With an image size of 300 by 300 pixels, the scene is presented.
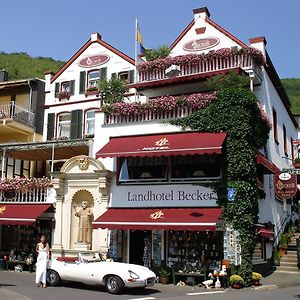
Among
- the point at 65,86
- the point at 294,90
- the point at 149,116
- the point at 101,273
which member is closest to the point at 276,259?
the point at 149,116

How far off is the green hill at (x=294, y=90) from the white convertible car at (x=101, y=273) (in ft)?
188

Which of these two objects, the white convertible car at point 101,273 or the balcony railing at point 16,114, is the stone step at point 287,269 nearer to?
the white convertible car at point 101,273

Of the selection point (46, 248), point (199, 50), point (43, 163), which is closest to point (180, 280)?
point (46, 248)

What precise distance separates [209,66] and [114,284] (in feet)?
38.9

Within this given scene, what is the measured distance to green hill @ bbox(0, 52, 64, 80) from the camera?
2711 inches


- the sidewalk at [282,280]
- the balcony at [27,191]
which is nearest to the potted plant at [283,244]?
the sidewalk at [282,280]

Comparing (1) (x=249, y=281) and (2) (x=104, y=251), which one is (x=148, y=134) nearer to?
(2) (x=104, y=251)

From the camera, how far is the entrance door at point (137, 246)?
2077cm

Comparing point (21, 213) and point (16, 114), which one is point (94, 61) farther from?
point (21, 213)

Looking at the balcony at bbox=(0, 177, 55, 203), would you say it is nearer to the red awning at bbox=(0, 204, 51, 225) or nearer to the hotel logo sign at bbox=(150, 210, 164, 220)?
the red awning at bbox=(0, 204, 51, 225)

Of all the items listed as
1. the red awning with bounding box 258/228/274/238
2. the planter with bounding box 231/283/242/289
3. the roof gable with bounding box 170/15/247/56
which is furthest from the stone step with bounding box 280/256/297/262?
Answer: the roof gable with bounding box 170/15/247/56

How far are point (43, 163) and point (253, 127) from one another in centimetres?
1759

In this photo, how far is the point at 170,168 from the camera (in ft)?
66.8

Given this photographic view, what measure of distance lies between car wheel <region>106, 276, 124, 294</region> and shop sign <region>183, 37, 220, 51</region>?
47.5 feet
